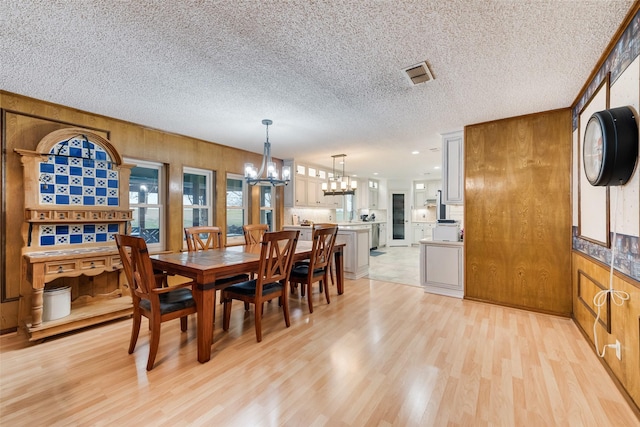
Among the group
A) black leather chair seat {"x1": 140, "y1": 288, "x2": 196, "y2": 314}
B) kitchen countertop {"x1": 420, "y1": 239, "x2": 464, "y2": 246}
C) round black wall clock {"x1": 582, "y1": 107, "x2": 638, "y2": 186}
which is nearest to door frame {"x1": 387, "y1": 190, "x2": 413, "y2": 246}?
kitchen countertop {"x1": 420, "y1": 239, "x2": 464, "y2": 246}

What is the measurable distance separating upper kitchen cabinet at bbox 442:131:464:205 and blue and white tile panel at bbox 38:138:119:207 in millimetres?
4444

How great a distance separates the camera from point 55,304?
109 inches

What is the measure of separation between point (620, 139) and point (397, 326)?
2.30m

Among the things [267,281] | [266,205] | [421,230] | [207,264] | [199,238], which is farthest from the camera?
[421,230]

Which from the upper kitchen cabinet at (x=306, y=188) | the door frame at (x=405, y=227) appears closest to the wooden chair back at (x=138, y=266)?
the upper kitchen cabinet at (x=306, y=188)

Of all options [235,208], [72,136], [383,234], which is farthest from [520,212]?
[383,234]

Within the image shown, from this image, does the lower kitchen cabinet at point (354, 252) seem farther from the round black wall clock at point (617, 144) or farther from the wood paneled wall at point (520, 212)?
the round black wall clock at point (617, 144)

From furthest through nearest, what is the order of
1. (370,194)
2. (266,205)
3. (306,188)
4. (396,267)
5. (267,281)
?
(370,194), (306,188), (396,267), (266,205), (267,281)

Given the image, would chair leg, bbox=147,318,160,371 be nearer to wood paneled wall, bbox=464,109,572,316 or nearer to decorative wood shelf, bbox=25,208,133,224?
decorative wood shelf, bbox=25,208,133,224

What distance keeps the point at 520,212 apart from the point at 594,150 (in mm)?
1510

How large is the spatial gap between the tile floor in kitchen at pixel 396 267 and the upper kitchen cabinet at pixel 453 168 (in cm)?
158

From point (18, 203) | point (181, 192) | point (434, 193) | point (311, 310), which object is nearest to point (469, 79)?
point (311, 310)

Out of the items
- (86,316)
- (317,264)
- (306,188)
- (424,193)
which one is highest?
(424,193)

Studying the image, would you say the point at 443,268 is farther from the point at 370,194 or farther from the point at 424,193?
the point at 424,193
